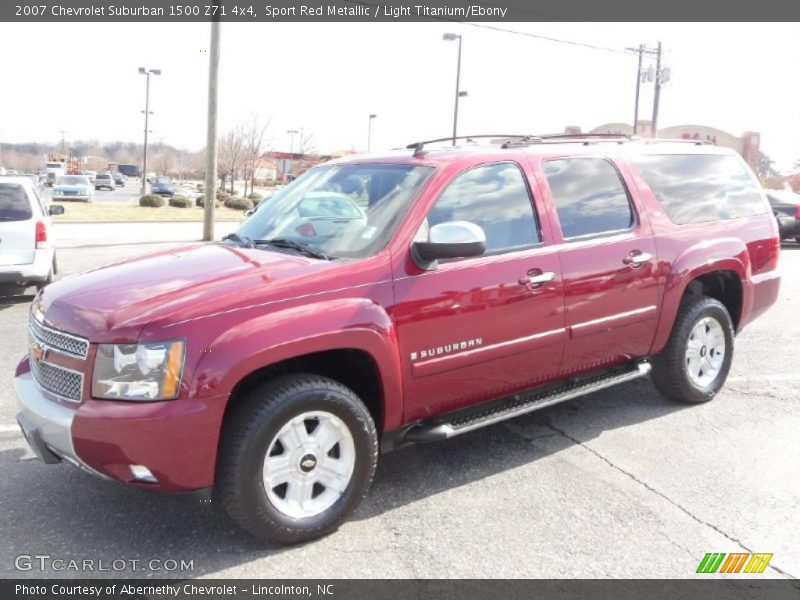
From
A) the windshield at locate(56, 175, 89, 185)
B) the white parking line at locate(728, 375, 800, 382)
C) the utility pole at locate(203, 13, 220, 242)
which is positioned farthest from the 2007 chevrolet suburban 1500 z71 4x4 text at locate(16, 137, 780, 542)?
the windshield at locate(56, 175, 89, 185)

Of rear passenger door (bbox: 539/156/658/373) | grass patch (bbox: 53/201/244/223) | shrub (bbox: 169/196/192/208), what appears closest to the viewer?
rear passenger door (bbox: 539/156/658/373)

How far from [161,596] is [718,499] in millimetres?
2848

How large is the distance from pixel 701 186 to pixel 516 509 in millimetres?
3112

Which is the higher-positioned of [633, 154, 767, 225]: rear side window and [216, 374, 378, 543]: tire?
[633, 154, 767, 225]: rear side window

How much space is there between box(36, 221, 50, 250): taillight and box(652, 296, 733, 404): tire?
736 cm

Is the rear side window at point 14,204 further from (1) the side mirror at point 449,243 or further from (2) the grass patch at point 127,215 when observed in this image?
(2) the grass patch at point 127,215

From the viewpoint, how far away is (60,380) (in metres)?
3.29

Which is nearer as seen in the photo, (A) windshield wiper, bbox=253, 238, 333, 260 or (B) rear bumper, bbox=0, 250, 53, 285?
(A) windshield wiper, bbox=253, 238, 333, 260

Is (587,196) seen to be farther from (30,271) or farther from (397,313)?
(30,271)

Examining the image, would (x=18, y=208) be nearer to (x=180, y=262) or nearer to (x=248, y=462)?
(x=180, y=262)

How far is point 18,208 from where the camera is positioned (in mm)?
8945

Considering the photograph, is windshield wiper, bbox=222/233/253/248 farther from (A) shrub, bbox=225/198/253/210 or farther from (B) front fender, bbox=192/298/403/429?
(A) shrub, bbox=225/198/253/210

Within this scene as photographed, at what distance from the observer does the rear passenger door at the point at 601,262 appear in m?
4.43

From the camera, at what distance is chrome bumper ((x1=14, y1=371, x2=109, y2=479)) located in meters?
3.13
